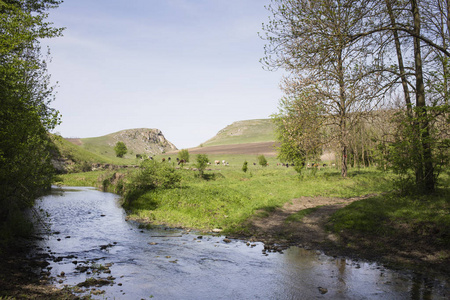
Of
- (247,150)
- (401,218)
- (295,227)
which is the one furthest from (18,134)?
(247,150)

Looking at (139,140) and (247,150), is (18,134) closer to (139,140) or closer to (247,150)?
(247,150)

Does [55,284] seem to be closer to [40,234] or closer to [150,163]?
[40,234]

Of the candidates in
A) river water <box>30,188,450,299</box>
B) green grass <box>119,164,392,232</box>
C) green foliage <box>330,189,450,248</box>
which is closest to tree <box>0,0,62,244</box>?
river water <box>30,188,450,299</box>

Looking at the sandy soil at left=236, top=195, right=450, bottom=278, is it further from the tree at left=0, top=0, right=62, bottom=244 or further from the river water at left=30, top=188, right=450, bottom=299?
the tree at left=0, top=0, right=62, bottom=244

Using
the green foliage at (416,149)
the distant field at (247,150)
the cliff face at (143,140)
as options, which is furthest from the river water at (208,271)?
the cliff face at (143,140)

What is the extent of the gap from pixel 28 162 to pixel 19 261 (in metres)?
4.03

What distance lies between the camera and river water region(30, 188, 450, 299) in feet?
25.9

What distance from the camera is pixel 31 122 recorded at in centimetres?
1196

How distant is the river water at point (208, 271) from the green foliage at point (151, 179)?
30.0ft

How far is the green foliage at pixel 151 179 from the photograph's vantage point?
2384 cm

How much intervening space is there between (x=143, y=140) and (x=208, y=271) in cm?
17188

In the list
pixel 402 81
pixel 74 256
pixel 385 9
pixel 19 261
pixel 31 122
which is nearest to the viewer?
pixel 19 261

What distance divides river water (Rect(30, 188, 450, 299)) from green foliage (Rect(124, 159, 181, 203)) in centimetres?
914

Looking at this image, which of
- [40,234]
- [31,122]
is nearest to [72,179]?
[40,234]
